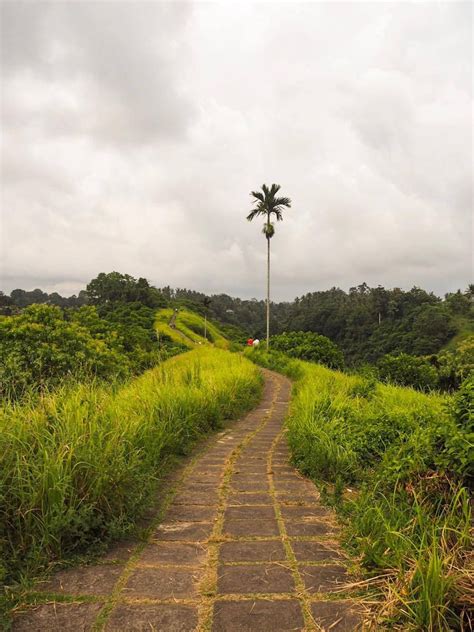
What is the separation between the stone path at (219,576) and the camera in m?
1.97

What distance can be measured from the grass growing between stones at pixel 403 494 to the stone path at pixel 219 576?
0.68 ft

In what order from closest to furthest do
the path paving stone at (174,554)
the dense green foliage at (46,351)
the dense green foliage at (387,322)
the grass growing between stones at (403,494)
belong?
the grass growing between stones at (403,494), the path paving stone at (174,554), the dense green foliage at (46,351), the dense green foliage at (387,322)

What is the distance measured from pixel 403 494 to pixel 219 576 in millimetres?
1376

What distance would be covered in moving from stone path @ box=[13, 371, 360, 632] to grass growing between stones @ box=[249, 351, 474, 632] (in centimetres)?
21

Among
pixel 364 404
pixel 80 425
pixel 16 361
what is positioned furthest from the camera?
pixel 16 361

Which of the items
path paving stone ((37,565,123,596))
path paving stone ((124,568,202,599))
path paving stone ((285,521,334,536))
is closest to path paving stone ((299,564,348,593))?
path paving stone ((285,521,334,536))

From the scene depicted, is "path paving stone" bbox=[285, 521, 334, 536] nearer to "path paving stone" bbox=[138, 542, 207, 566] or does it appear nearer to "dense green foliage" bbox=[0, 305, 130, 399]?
"path paving stone" bbox=[138, 542, 207, 566]

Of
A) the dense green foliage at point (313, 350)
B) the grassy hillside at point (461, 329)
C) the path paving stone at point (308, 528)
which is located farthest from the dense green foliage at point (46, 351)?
the grassy hillside at point (461, 329)

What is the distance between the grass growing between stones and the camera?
1.91 metres

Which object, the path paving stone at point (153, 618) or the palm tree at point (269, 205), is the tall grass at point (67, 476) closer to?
the path paving stone at point (153, 618)

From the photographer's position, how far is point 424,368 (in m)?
18.0

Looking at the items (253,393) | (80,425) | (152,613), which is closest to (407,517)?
(152,613)

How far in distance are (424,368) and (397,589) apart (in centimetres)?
1733

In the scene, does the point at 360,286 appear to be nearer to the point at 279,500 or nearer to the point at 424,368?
the point at 424,368
